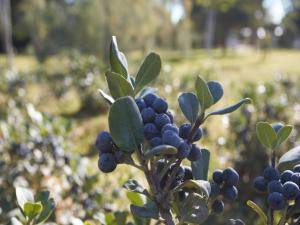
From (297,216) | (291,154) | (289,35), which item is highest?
(291,154)

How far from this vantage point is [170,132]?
71cm

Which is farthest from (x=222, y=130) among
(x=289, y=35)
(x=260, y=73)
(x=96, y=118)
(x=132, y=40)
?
(x=289, y=35)

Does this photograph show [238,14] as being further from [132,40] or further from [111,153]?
[111,153]

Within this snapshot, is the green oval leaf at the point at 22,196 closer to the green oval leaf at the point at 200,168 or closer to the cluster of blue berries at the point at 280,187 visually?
the green oval leaf at the point at 200,168

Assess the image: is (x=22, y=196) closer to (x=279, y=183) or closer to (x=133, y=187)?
(x=133, y=187)

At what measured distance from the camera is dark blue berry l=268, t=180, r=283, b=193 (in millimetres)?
821

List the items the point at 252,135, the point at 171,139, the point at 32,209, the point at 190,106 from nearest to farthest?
1. the point at 171,139
2. the point at 190,106
3. the point at 32,209
4. the point at 252,135

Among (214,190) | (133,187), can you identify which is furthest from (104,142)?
(214,190)

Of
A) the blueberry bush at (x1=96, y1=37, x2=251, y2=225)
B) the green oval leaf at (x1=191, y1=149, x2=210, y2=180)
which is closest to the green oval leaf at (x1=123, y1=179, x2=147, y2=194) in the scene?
the blueberry bush at (x1=96, y1=37, x2=251, y2=225)

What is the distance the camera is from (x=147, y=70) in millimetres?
815

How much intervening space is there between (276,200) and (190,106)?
0.72ft

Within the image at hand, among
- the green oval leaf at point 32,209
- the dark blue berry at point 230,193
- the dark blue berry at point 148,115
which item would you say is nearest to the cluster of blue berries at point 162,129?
the dark blue berry at point 148,115

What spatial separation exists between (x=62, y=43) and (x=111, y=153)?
16466mm

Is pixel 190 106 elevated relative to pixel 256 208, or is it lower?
elevated
